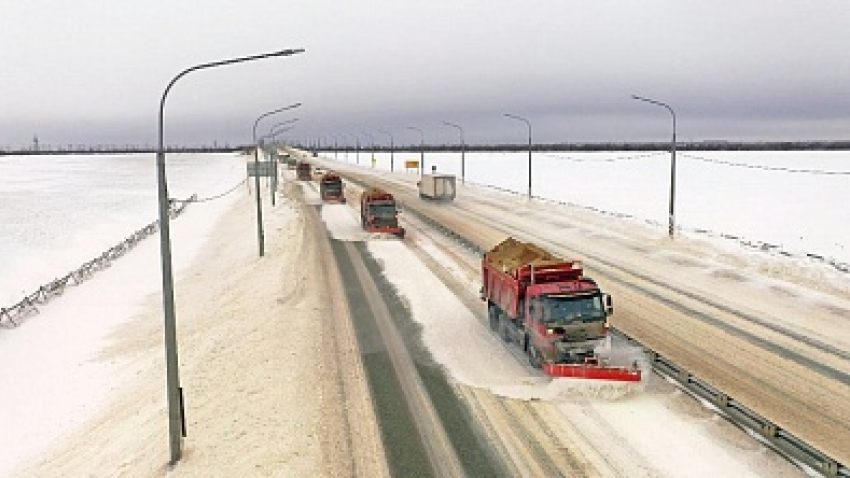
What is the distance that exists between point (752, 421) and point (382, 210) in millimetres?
34285

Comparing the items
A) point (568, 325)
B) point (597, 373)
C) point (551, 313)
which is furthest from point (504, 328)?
point (597, 373)

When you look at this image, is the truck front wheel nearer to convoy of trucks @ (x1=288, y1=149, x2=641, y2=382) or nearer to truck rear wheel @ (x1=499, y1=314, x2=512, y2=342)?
convoy of trucks @ (x1=288, y1=149, x2=641, y2=382)

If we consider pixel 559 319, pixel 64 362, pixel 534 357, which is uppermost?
pixel 559 319

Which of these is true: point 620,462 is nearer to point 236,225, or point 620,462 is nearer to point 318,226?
point 318,226

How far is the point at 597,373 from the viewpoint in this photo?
18656 millimetres

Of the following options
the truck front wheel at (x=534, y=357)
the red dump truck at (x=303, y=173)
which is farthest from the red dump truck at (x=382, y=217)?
the red dump truck at (x=303, y=173)

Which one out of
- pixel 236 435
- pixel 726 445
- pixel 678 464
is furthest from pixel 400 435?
pixel 726 445

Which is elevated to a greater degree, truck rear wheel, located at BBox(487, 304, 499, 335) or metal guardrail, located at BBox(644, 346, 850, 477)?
truck rear wheel, located at BBox(487, 304, 499, 335)

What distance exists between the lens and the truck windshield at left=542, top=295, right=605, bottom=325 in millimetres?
19562

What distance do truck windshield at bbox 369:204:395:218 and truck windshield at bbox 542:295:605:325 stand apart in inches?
1157

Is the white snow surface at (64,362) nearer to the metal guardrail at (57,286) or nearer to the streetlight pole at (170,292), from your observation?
the metal guardrail at (57,286)

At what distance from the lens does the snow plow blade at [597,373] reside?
18.7 meters

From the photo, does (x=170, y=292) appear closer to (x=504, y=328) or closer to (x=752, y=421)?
(x=504, y=328)

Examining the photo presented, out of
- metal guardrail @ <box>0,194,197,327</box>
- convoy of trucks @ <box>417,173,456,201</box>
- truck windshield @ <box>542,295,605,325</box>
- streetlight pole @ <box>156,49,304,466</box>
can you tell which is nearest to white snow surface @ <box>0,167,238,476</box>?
metal guardrail @ <box>0,194,197,327</box>
